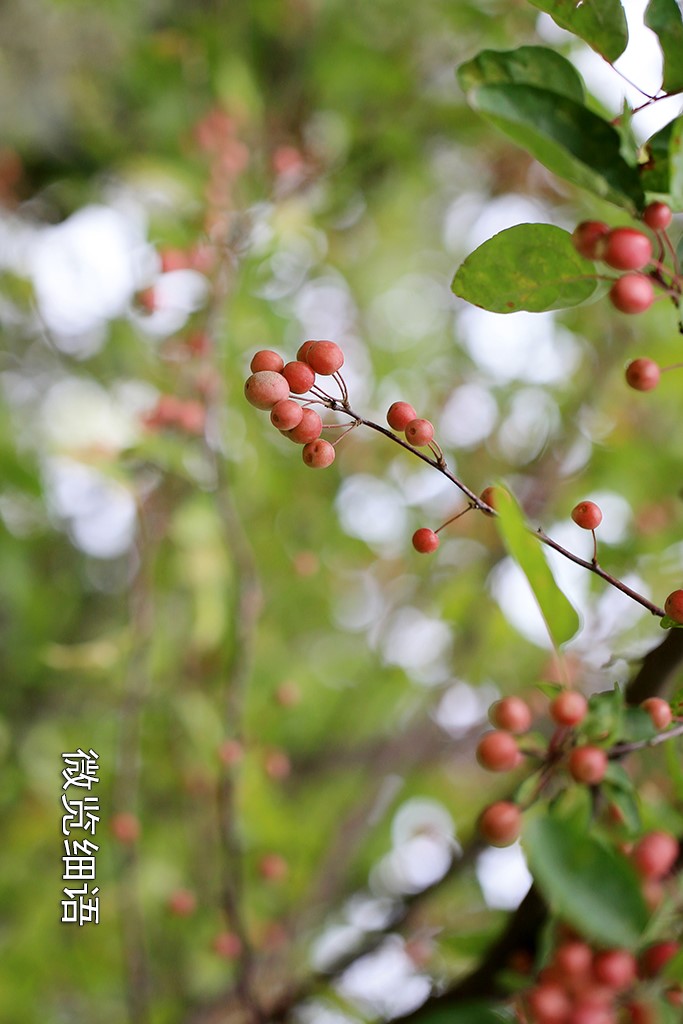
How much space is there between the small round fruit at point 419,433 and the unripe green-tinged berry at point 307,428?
41 millimetres

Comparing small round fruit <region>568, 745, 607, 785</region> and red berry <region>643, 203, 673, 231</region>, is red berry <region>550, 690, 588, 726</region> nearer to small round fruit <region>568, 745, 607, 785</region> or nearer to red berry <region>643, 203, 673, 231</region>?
small round fruit <region>568, 745, 607, 785</region>

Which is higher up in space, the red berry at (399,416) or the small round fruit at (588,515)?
the red berry at (399,416)

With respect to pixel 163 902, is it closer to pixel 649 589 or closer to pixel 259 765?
pixel 259 765

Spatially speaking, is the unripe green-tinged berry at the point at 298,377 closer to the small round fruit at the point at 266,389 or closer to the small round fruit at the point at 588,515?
the small round fruit at the point at 266,389

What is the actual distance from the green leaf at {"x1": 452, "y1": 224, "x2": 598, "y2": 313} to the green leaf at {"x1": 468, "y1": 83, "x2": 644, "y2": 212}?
0.04 meters

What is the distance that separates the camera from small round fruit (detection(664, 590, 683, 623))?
0.34 m

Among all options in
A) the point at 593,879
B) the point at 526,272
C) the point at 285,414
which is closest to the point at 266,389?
the point at 285,414

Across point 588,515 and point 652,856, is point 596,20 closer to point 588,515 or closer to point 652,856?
point 588,515

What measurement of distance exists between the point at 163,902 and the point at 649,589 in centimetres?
65

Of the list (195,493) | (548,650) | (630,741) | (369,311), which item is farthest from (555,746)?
(369,311)

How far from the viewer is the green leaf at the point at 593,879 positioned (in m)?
0.32

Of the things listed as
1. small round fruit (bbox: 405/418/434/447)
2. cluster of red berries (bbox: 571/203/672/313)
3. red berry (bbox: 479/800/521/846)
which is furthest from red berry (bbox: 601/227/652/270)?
red berry (bbox: 479/800/521/846)

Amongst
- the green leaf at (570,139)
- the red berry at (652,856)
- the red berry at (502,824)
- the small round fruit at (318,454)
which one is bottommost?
the red berry at (652,856)

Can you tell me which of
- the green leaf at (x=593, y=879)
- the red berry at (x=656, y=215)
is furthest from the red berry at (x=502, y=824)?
the red berry at (x=656, y=215)
